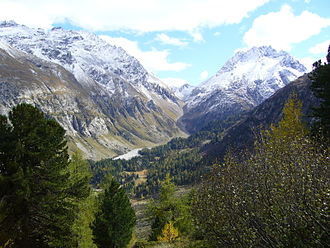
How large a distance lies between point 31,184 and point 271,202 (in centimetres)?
1734

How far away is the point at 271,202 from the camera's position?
38.8 feet

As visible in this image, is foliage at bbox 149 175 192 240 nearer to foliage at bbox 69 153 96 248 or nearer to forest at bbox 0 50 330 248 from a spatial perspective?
forest at bbox 0 50 330 248

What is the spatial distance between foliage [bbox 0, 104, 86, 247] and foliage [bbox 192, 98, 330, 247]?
12631mm

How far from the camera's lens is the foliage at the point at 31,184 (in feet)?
67.3

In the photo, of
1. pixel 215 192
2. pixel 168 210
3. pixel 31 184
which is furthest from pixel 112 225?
pixel 215 192

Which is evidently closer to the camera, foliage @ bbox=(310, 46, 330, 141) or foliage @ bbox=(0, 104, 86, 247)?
foliage @ bbox=(0, 104, 86, 247)

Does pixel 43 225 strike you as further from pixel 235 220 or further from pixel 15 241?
pixel 235 220

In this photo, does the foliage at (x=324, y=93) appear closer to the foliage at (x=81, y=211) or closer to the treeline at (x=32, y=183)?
the treeline at (x=32, y=183)

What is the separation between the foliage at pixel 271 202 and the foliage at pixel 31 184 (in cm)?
1263

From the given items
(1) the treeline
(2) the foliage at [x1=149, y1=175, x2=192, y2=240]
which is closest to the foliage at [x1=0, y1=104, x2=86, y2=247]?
(1) the treeline

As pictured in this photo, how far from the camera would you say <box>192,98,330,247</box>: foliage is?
10414mm

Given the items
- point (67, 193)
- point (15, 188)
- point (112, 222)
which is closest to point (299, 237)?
point (15, 188)

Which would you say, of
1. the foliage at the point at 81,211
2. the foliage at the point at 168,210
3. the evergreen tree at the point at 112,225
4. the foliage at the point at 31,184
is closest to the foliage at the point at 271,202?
the foliage at the point at 31,184

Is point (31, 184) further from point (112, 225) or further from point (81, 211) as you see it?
point (112, 225)
